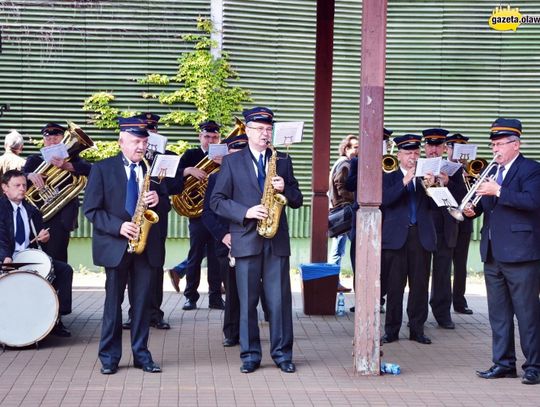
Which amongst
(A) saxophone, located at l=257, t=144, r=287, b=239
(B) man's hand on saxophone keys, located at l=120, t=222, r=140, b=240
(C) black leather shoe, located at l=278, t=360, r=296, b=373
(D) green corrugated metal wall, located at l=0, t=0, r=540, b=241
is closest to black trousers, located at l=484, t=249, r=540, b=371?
(C) black leather shoe, located at l=278, t=360, r=296, b=373

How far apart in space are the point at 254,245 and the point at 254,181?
1.83ft

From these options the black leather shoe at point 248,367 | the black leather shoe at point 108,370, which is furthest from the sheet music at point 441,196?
the black leather shoe at point 108,370

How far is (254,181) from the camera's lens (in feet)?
32.2

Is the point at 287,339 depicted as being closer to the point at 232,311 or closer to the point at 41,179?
the point at 232,311

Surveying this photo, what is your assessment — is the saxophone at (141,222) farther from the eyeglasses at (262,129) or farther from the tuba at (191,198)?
the tuba at (191,198)

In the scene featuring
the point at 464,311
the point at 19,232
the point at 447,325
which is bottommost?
the point at 464,311

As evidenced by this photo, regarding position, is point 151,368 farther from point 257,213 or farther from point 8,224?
point 8,224

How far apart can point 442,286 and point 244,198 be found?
12.0 ft

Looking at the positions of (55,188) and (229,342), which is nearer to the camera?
(229,342)

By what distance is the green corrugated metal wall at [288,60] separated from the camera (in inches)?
683

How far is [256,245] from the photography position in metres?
9.77

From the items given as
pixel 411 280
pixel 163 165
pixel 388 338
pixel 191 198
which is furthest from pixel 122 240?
pixel 191 198

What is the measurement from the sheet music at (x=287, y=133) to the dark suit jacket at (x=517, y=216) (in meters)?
1.75

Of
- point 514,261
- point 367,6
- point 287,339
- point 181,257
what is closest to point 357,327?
point 287,339
